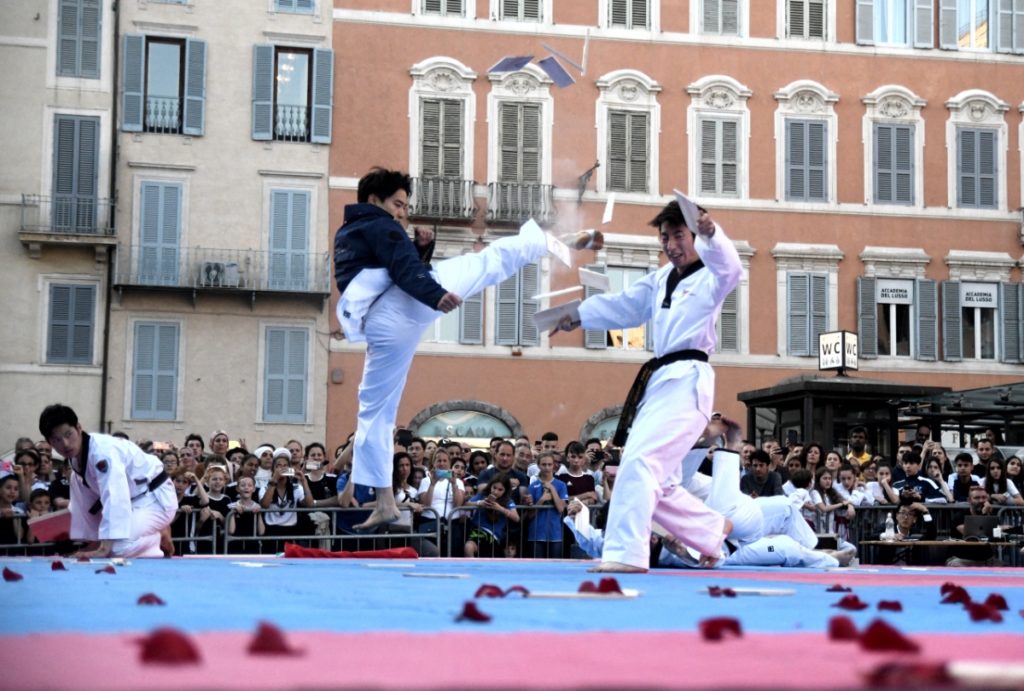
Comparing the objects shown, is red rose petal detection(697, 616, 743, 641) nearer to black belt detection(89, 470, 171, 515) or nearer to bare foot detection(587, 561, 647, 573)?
bare foot detection(587, 561, 647, 573)

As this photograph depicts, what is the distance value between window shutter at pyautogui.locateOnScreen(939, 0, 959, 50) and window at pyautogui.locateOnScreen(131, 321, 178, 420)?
55.0 feet

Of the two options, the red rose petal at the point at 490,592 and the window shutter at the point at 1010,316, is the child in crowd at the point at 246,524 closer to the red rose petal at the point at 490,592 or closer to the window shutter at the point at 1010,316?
the red rose petal at the point at 490,592

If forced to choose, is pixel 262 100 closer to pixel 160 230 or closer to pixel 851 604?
pixel 160 230

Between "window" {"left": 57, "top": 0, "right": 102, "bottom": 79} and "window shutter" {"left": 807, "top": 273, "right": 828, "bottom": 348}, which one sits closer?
"window" {"left": 57, "top": 0, "right": 102, "bottom": 79}

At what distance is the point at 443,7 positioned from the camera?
32125 millimetres

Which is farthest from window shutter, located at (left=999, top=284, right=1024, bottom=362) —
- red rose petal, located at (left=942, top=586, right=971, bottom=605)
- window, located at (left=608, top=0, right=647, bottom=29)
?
red rose petal, located at (left=942, top=586, right=971, bottom=605)

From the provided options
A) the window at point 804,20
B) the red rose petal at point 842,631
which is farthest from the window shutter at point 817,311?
the red rose petal at point 842,631

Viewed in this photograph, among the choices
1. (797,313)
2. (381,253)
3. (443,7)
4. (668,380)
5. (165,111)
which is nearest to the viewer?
(668,380)

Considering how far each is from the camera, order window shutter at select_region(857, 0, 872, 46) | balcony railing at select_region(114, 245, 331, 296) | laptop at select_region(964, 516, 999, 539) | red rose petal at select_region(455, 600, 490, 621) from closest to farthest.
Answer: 1. red rose petal at select_region(455, 600, 490, 621)
2. laptop at select_region(964, 516, 999, 539)
3. balcony railing at select_region(114, 245, 331, 296)
4. window shutter at select_region(857, 0, 872, 46)

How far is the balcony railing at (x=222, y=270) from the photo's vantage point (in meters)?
30.2

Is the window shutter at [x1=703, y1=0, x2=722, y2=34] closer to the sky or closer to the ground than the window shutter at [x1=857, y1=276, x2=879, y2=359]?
Answer: closer to the sky

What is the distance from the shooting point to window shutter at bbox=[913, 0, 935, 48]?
33688mm

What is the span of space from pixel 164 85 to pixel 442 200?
5.76m

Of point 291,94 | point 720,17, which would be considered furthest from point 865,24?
point 291,94
